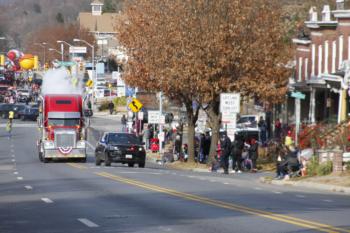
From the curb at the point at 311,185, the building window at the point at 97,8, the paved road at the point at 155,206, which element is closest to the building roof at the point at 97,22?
the building window at the point at 97,8

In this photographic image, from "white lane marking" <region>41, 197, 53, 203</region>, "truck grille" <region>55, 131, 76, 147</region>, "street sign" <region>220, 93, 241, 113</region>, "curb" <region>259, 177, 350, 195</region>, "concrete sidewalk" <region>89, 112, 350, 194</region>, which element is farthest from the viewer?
"truck grille" <region>55, 131, 76, 147</region>

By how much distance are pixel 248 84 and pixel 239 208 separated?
29742 millimetres

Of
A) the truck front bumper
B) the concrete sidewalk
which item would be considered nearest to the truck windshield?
the truck front bumper

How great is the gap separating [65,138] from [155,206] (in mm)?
27744

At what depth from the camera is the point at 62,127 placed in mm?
50094

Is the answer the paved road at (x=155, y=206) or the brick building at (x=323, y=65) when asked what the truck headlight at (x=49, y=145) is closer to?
the paved road at (x=155, y=206)

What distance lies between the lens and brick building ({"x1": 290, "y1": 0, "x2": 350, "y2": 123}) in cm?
4924

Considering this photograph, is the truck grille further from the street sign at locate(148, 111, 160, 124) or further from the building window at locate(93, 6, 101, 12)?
the building window at locate(93, 6, 101, 12)

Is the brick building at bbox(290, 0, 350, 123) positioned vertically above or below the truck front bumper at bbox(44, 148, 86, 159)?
above

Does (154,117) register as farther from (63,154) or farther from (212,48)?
(63,154)

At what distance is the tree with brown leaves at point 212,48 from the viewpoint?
5084cm

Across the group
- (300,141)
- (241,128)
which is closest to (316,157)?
(300,141)

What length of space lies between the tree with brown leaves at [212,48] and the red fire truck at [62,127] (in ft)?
16.0

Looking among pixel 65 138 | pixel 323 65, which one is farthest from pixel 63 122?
pixel 323 65
